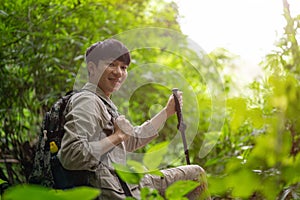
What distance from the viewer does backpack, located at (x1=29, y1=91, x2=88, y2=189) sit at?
155 centimetres

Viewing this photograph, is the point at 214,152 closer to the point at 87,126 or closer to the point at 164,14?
the point at 164,14

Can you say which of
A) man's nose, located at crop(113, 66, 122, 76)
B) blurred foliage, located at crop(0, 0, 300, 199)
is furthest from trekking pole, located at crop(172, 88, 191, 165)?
blurred foliage, located at crop(0, 0, 300, 199)

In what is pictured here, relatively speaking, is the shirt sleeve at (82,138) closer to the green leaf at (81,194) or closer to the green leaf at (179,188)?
the green leaf at (179,188)

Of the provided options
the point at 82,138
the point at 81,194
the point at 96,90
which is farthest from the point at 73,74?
the point at 81,194

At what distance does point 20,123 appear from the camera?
3.25 metres

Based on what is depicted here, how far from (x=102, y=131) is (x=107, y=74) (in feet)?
0.87

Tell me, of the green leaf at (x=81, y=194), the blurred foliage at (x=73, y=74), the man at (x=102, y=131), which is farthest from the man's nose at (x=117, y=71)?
the green leaf at (x=81, y=194)

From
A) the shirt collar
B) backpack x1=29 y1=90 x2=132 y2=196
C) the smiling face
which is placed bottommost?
backpack x1=29 y1=90 x2=132 y2=196

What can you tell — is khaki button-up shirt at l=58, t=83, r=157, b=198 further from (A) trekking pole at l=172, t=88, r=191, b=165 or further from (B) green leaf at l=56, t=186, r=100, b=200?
(B) green leaf at l=56, t=186, r=100, b=200

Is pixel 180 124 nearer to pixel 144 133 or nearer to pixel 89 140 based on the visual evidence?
pixel 144 133

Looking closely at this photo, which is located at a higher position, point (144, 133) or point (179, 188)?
point (179, 188)

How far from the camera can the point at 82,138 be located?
1.49 meters

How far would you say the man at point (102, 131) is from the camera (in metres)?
1.50

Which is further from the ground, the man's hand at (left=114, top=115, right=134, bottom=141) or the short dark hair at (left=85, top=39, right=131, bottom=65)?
the short dark hair at (left=85, top=39, right=131, bottom=65)
